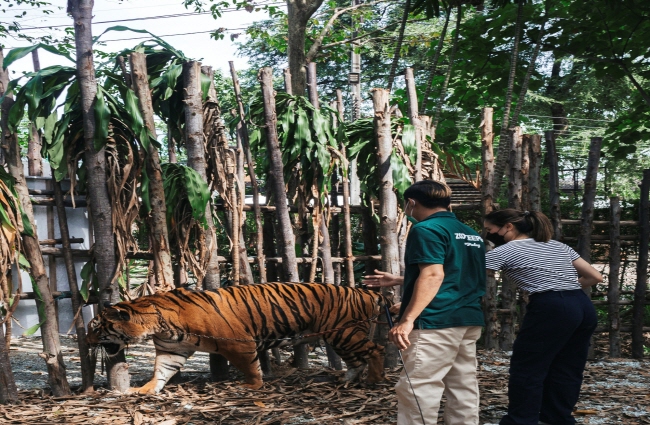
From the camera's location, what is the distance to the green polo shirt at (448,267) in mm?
3074

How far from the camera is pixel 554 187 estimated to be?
620 centimetres

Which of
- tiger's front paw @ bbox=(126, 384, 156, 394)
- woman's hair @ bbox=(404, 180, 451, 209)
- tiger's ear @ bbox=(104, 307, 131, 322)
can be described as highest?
woman's hair @ bbox=(404, 180, 451, 209)

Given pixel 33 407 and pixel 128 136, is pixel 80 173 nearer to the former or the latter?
pixel 128 136

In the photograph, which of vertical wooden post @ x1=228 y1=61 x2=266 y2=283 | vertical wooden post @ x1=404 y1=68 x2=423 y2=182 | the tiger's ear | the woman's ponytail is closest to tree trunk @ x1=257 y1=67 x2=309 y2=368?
vertical wooden post @ x1=228 y1=61 x2=266 y2=283

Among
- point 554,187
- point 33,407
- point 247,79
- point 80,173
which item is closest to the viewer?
point 33,407

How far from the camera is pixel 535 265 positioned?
3.44 m

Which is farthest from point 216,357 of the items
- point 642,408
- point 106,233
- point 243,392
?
point 642,408

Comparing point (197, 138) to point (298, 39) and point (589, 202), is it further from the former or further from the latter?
point (298, 39)

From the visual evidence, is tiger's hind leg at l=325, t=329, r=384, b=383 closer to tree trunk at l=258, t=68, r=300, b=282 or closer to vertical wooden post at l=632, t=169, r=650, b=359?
tree trunk at l=258, t=68, r=300, b=282

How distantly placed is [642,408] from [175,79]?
3809 mm

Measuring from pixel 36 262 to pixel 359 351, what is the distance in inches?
87.8

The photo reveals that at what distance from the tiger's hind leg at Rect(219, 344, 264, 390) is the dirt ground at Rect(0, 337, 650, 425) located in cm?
8

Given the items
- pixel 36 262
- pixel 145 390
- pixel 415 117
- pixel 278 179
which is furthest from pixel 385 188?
pixel 36 262

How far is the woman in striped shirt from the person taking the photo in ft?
11.1
